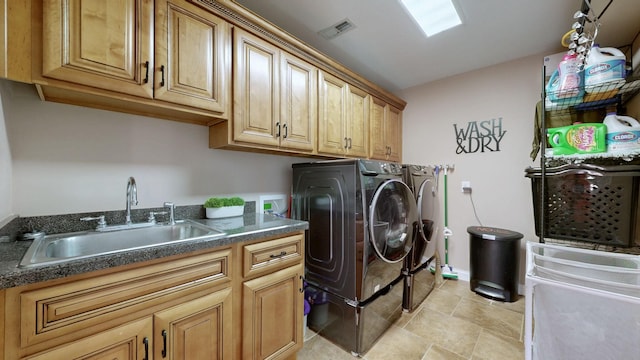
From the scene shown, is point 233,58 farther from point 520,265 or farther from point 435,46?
point 520,265

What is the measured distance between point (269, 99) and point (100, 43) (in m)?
0.87

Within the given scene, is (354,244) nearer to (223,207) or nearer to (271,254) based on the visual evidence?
(271,254)

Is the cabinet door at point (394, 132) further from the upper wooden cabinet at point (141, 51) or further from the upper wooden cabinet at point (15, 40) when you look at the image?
the upper wooden cabinet at point (15, 40)

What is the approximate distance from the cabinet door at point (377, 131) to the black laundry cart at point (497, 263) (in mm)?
1291

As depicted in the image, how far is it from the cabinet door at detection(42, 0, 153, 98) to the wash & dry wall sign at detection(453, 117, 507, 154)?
3.07m

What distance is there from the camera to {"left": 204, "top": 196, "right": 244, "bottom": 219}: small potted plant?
1.66m

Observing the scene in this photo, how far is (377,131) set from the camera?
2713mm

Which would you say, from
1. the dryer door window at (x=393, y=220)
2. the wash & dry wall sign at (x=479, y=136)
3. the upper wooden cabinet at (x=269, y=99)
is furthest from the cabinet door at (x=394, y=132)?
the upper wooden cabinet at (x=269, y=99)

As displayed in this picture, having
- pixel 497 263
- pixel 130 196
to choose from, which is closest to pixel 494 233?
pixel 497 263

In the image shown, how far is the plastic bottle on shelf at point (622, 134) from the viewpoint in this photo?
47.6 inches

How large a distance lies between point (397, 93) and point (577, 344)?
3160mm

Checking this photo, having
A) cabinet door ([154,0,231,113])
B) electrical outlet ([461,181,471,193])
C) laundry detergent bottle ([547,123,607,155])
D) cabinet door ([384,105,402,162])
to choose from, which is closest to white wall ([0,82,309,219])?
cabinet door ([154,0,231,113])

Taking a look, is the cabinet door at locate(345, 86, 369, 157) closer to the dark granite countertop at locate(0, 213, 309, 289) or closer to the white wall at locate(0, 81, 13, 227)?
the dark granite countertop at locate(0, 213, 309, 289)

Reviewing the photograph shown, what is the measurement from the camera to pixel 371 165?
5.55 feet
